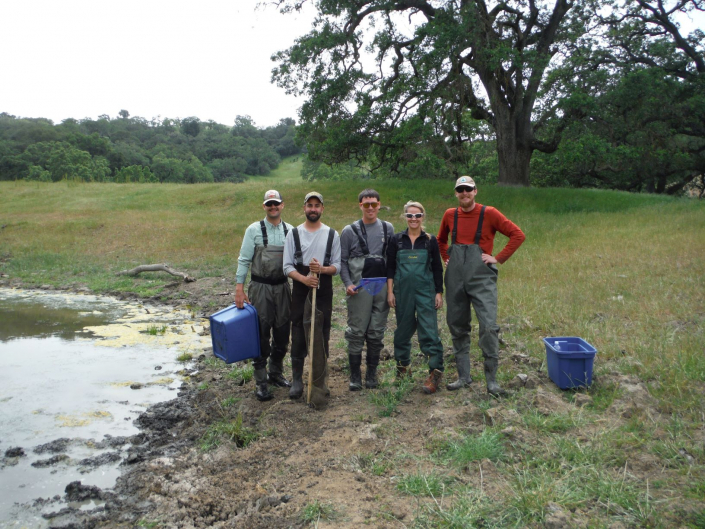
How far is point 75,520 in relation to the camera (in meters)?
3.40

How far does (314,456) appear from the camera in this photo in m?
3.91

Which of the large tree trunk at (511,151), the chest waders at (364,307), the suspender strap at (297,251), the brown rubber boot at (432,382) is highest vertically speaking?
the large tree trunk at (511,151)

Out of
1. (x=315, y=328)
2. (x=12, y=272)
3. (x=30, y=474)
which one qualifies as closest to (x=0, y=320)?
(x=12, y=272)

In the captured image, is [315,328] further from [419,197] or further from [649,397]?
[419,197]

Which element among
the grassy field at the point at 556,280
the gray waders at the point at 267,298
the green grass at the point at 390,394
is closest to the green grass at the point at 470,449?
the grassy field at the point at 556,280

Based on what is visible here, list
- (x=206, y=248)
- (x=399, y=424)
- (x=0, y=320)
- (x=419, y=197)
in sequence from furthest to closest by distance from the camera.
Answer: (x=419, y=197)
(x=206, y=248)
(x=0, y=320)
(x=399, y=424)

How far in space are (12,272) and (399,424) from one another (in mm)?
12538

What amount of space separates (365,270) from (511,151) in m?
16.9

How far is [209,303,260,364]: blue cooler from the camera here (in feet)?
15.9

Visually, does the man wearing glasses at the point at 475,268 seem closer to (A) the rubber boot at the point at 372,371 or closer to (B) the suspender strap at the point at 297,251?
(A) the rubber boot at the point at 372,371

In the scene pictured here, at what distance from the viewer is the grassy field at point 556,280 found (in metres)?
3.09

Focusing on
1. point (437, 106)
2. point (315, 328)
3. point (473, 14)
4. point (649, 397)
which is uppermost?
point (473, 14)

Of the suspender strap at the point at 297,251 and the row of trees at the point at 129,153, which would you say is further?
the row of trees at the point at 129,153

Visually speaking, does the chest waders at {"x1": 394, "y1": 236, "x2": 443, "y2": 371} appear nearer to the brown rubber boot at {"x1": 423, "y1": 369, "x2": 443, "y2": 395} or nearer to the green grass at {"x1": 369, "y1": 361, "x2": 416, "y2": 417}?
the brown rubber boot at {"x1": 423, "y1": 369, "x2": 443, "y2": 395}
